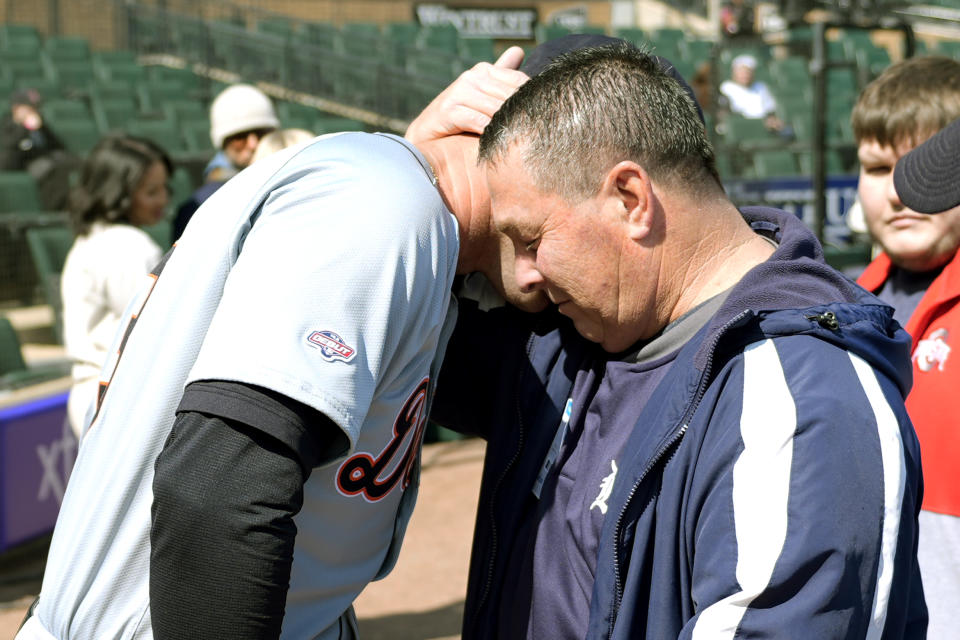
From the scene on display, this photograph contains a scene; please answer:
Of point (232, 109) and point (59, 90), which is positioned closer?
point (232, 109)

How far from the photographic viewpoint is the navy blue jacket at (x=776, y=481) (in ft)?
3.47

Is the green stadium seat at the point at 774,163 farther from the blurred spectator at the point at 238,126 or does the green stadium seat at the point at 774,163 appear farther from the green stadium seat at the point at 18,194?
the green stadium seat at the point at 18,194

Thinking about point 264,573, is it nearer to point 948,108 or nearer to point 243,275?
point 243,275

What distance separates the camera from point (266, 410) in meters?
1.09

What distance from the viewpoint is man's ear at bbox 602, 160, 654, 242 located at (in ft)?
4.23

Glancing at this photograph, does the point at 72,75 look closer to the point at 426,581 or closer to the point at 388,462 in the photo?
the point at 426,581

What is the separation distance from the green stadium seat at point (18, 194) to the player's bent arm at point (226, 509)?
782cm

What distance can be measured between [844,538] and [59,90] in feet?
40.3

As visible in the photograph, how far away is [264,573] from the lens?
1098 mm

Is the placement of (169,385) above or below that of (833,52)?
above

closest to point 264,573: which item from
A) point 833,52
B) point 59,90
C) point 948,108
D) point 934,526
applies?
point 934,526

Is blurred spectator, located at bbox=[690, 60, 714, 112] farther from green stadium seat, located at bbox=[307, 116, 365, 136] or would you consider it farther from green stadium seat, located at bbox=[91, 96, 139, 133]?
green stadium seat, located at bbox=[91, 96, 139, 133]

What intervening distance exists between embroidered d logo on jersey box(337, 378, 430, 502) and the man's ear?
13.8 inches

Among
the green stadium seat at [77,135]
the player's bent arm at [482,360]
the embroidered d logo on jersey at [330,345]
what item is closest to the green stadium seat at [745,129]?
the green stadium seat at [77,135]
